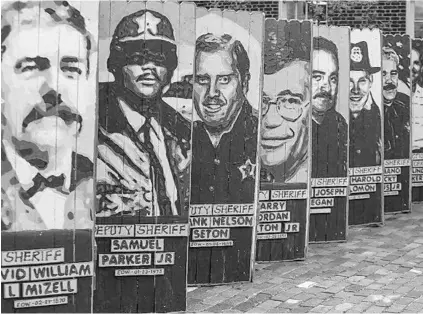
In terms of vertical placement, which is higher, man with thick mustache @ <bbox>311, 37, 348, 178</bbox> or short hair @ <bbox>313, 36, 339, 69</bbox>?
short hair @ <bbox>313, 36, 339, 69</bbox>

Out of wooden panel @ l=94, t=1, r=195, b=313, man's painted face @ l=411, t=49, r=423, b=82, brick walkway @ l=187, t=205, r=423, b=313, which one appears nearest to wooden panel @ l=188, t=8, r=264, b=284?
brick walkway @ l=187, t=205, r=423, b=313

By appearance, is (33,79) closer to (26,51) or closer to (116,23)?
(26,51)

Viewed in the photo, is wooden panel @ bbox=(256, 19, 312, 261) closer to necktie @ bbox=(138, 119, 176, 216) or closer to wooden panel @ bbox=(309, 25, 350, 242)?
wooden panel @ bbox=(309, 25, 350, 242)

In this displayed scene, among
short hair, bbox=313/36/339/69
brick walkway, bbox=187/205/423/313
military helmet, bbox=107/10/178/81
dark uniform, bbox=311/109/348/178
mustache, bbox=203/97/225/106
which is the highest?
short hair, bbox=313/36/339/69

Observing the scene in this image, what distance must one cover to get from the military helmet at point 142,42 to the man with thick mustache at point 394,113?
4.08 m

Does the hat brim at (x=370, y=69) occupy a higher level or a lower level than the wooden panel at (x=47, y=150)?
higher

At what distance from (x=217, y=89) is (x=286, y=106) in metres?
0.92

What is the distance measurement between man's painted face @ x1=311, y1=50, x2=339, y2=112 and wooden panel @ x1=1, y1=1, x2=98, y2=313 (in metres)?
2.92

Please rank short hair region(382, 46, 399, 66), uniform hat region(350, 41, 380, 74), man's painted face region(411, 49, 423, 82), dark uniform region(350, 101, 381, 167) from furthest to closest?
man's painted face region(411, 49, 423, 82)
short hair region(382, 46, 399, 66)
dark uniform region(350, 101, 381, 167)
uniform hat region(350, 41, 380, 74)

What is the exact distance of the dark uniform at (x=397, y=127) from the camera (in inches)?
322

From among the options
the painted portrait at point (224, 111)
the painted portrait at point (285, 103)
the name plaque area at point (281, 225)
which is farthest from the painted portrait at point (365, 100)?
the painted portrait at point (224, 111)

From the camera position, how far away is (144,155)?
4.54m

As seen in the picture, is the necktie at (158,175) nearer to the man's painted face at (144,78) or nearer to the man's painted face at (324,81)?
the man's painted face at (144,78)

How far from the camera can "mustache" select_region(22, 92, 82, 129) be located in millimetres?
3951
